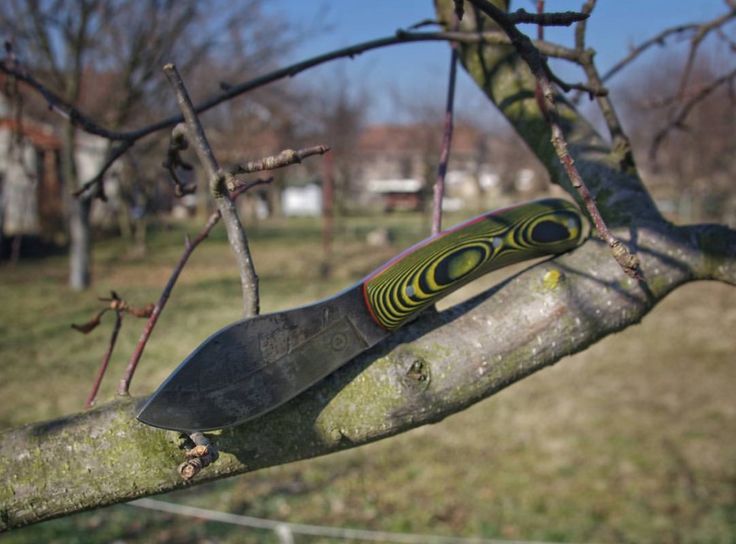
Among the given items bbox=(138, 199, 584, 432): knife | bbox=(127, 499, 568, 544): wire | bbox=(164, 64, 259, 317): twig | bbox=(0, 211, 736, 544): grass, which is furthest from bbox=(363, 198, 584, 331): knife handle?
bbox=(127, 499, 568, 544): wire

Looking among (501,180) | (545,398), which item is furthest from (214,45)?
(501,180)

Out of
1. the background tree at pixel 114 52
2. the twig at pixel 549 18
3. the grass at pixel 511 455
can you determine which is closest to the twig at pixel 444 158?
the twig at pixel 549 18

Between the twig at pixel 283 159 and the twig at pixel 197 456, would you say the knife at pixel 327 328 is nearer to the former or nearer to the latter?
the twig at pixel 197 456

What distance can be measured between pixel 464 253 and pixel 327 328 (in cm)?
28

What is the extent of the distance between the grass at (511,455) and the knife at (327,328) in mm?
2897

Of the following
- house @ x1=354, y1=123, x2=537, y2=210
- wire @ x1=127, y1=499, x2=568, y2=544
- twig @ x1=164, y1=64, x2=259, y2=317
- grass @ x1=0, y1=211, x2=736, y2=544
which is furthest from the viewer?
house @ x1=354, y1=123, x2=537, y2=210

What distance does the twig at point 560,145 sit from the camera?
34.3 inches

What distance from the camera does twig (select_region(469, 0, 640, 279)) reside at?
872mm

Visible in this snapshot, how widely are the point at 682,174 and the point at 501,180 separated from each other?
12502 millimetres

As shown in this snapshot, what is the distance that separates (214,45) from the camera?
38.7 feet

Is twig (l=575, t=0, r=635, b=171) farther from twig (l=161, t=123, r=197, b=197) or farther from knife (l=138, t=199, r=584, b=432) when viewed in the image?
twig (l=161, t=123, r=197, b=197)

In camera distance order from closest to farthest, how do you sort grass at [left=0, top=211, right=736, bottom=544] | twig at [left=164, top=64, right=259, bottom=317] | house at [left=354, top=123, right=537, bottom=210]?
1. twig at [left=164, top=64, right=259, bottom=317]
2. grass at [left=0, top=211, right=736, bottom=544]
3. house at [left=354, top=123, right=537, bottom=210]

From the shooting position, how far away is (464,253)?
3.87 feet

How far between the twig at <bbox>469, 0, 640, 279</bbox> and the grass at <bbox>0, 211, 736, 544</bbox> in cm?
313
